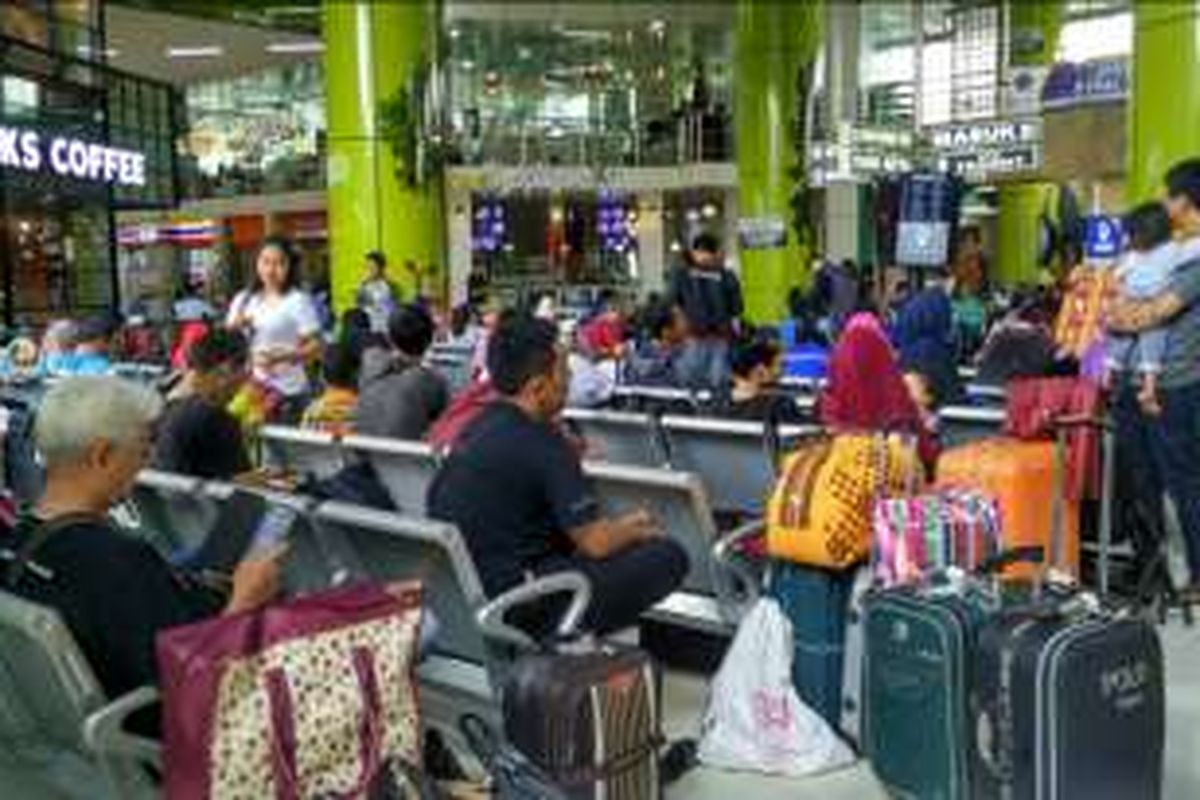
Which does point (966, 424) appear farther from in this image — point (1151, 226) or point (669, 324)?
point (669, 324)

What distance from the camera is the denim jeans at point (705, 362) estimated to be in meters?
10.4

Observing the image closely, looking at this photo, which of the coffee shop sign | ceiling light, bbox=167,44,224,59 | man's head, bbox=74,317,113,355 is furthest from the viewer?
ceiling light, bbox=167,44,224,59

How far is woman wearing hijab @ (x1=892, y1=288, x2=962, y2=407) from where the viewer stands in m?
8.73

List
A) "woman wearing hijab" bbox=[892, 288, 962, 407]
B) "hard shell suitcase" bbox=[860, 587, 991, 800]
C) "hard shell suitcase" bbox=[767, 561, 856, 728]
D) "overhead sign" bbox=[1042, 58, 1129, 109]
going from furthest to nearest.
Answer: "overhead sign" bbox=[1042, 58, 1129, 109], "woman wearing hijab" bbox=[892, 288, 962, 407], "hard shell suitcase" bbox=[767, 561, 856, 728], "hard shell suitcase" bbox=[860, 587, 991, 800]

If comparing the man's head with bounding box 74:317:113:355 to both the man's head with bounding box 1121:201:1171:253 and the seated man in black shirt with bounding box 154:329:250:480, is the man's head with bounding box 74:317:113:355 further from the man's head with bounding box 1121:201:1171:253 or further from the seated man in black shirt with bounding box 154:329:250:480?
the man's head with bounding box 1121:201:1171:253

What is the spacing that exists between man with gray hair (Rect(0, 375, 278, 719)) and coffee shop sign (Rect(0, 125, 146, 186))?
12.7 meters

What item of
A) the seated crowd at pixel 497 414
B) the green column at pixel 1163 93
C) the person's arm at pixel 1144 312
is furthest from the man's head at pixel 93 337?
the green column at pixel 1163 93

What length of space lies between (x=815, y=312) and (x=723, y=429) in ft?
40.0

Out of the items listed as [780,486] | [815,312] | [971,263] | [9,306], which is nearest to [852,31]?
[815,312]

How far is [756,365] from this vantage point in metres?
7.43

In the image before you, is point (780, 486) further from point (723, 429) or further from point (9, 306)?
point (9, 306)

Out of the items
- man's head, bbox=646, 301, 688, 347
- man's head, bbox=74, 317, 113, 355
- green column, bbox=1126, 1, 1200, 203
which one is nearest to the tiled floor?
man's head, bbox=646, 301, 688, 347

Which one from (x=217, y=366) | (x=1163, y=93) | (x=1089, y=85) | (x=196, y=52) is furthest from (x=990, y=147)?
(x=196, y=52)

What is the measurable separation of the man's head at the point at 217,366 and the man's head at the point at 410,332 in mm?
1135
